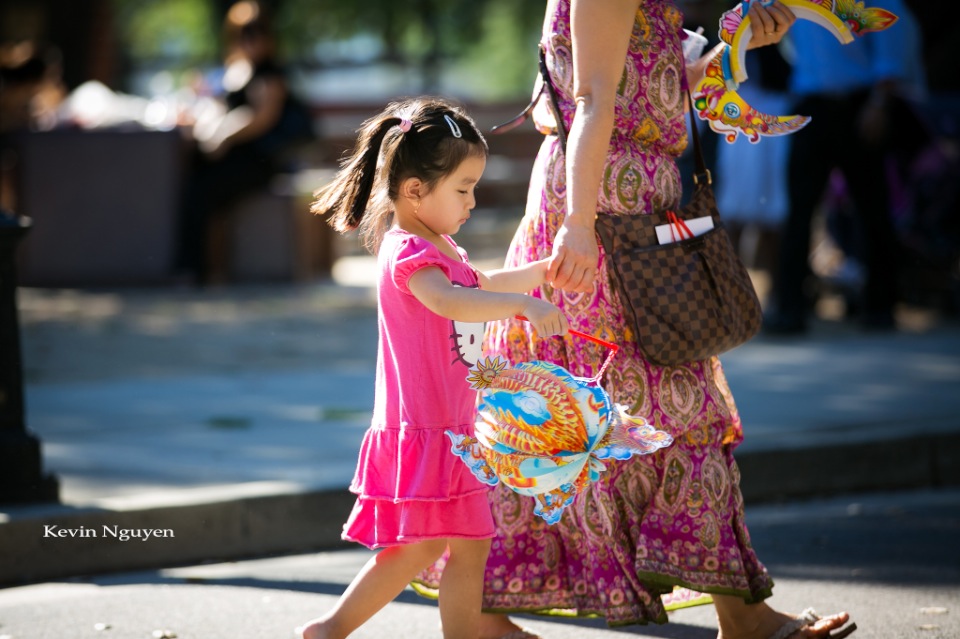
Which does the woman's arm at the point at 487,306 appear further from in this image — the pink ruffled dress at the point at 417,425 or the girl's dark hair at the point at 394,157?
the girl's dark hair at the point at 394,157

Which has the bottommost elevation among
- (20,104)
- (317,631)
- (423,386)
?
(317,631)

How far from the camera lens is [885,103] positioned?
8.16 metres

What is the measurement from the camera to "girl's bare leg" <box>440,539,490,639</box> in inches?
129

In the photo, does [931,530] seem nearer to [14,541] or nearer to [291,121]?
[14,541]

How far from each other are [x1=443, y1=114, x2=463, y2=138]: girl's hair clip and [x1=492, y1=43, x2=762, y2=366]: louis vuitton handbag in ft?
1.08

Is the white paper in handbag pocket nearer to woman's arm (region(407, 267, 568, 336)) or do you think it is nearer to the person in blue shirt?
woman's arm (region(407, 267, 568, 336))

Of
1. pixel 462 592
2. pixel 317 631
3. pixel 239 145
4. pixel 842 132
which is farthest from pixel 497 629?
pixel 239 145

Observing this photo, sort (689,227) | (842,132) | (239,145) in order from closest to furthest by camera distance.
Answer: (689,227) < (842,132) < (239,145)

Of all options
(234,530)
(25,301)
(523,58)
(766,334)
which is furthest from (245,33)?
(523,58)

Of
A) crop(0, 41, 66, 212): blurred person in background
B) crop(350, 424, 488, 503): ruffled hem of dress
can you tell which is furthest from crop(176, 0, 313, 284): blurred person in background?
crop(350, 424, 488, 503): ruffled hem of dress

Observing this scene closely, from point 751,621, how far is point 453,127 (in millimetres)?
1458

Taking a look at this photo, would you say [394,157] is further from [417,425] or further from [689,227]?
[689,227]

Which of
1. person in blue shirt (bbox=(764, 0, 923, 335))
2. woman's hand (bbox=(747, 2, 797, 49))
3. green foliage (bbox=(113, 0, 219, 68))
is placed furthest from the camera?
green foliage (bbox=(113, 0, 219, 68))

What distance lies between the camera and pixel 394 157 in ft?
10.7
